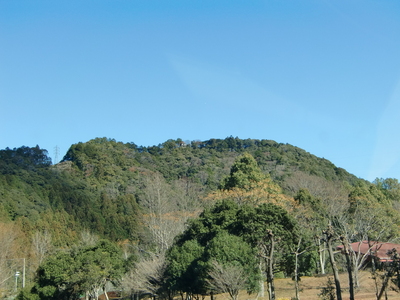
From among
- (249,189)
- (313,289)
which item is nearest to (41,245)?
(249,189)

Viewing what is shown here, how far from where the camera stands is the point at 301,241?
23750 millimetres

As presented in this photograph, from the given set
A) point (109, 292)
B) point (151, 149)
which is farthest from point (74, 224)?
point (151, 149)

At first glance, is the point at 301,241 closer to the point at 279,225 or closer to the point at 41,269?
the point at 279,225

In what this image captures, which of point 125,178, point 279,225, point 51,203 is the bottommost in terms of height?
point 279,225

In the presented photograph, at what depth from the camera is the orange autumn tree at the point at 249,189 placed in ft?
103

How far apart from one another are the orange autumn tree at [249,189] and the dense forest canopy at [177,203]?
0.35 feet

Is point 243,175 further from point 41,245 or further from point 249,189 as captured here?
point 41,245

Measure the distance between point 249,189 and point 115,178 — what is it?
1846 inches

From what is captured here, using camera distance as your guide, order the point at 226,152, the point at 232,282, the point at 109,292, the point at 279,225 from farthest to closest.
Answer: the point at 226,152 < the point at 109,292 < the point at 279,225 < the point at 232,282

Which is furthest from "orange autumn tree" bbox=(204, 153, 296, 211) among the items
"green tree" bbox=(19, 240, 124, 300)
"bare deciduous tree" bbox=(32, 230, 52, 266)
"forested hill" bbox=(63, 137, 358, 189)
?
"forested hill" bbox=(63, 137, 358, 189)

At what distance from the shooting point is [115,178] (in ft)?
253

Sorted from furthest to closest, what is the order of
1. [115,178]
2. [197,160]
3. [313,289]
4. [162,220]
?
[197,160] → [115,178] → [162,220] → [313,289]

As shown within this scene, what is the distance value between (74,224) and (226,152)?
51553mm

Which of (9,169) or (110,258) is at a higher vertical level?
(9,169)
